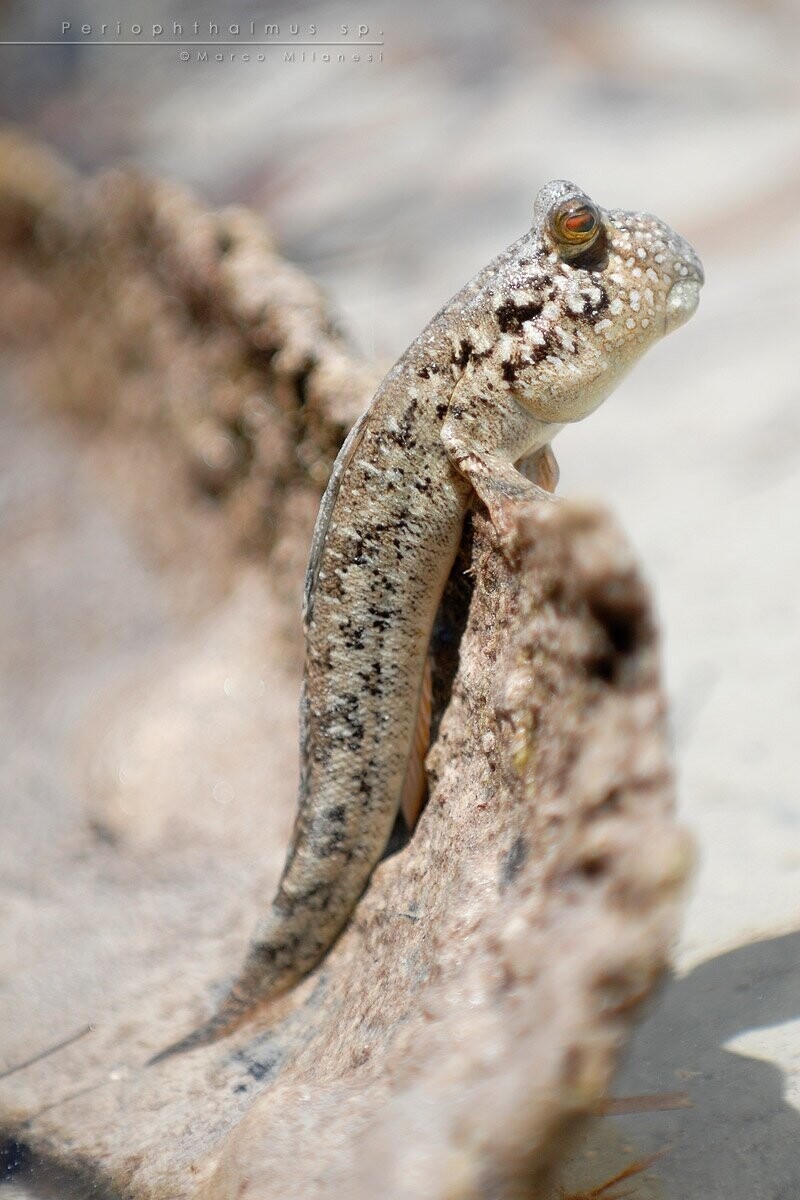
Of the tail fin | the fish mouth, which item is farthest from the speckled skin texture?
→ the tail fin

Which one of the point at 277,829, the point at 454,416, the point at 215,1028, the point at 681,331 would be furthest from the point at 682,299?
the point at 681,331

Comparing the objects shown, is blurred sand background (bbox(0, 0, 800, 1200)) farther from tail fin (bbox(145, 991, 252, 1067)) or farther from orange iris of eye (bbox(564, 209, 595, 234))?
orange iris of eye (bbox(564, 209, 595, 234))

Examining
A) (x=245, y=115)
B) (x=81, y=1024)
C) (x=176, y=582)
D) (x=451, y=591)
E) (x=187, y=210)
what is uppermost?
(x=245, y=115)

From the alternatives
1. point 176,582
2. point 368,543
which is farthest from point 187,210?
point 368,543

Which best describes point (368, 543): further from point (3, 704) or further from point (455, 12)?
point (455, 12)

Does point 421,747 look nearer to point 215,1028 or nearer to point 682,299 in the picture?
point 215,1028

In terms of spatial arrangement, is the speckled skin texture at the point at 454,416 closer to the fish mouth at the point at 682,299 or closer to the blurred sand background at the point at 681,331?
the fish mouth at the point at 682,299
